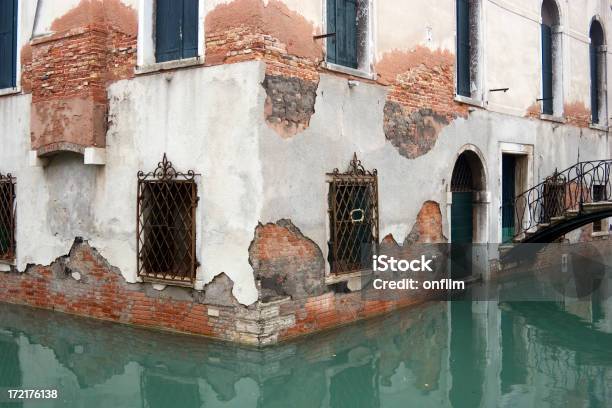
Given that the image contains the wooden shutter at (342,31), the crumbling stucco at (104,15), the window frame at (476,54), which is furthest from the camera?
the window frame at (476,54)

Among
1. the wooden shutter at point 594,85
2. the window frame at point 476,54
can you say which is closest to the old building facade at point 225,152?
the window frame at point 476,54

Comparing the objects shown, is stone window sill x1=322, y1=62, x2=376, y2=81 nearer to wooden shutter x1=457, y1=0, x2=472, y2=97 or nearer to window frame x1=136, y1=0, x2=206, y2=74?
window frame x1=136, y1=0, x2=206, y2=74

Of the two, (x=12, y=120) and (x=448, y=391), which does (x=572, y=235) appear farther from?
(x=12, y=120)

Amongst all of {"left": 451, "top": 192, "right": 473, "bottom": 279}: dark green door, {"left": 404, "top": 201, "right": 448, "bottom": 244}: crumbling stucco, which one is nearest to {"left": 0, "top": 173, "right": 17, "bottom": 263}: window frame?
{"left": 404, "top": 201, "right": 448, "bottom": 244}: crumbling stucco

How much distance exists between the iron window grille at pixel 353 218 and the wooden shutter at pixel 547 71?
610cm

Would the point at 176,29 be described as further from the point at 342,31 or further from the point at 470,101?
the point at 470,101

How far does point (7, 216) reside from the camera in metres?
9.77

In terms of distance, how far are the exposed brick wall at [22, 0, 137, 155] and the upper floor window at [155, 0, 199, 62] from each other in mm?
314

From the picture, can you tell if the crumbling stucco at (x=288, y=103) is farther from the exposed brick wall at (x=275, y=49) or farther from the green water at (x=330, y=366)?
the green water at (x=330, y=366)

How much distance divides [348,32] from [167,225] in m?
3.46

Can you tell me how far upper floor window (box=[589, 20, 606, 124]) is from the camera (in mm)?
15039

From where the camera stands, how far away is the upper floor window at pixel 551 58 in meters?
13.3

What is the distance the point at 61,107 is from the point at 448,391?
5.96 m

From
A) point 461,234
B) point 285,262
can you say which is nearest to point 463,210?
A: point 461,234
